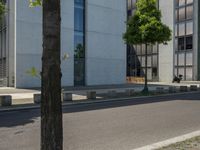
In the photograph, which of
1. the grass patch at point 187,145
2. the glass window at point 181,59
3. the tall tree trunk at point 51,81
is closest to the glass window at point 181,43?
the glass window at point 181,59

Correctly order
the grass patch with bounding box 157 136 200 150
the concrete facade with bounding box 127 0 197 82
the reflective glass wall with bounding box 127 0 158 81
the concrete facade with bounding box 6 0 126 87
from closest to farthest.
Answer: the grass patch with bounding box 157 136 200 150 → the concrete facade with bounding box 6 0 126 87 → the concrete facade with bounding box 127 0 197 82 → the reflective glass wall with bounding box 127 0 158 81

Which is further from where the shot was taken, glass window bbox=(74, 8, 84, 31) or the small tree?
glass window bbox=(74, 8, 84, 31)

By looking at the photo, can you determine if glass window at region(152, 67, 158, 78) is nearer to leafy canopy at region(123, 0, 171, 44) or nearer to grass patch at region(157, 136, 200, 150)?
leafy canopy at region(123, 0, 171, 44)

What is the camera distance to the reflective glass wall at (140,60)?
61156mm

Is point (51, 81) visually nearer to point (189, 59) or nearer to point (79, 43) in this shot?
point (79, 43)

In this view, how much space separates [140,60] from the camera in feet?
210

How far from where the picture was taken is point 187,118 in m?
12.1

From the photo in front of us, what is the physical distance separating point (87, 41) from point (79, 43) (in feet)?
3.40

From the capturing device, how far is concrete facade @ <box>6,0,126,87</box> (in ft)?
104

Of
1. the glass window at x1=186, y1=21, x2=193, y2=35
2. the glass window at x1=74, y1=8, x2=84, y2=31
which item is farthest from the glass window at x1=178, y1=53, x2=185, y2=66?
the glass window at x1=74, y1=8, x2=84, y2=31

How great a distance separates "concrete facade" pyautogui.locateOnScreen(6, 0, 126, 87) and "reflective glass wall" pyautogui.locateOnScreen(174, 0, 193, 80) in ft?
65.0

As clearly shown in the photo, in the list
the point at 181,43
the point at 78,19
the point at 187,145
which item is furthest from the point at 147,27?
the point at 181,43

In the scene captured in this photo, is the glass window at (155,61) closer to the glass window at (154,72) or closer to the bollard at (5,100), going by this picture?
the glass window at (154,72)

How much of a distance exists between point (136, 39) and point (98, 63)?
1299 centimetres
